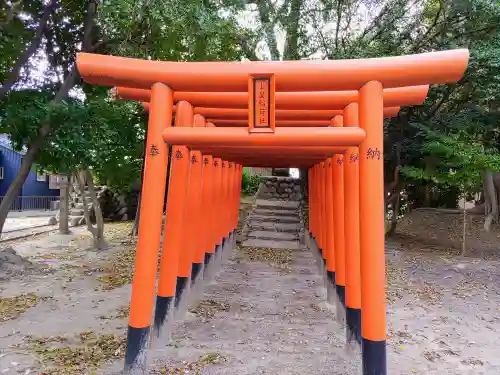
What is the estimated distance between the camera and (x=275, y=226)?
1266cm

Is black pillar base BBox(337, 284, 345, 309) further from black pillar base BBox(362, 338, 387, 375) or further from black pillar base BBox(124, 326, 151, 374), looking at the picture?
black pillar base BBox(124, 326, 151, 374)

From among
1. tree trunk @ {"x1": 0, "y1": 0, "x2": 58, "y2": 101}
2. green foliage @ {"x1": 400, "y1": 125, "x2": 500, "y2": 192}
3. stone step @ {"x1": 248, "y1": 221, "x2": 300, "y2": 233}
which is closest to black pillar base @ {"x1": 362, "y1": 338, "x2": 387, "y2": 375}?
green foliage @ {"x1": 400, "y1": 125, "x2": 500, "y2": 192}

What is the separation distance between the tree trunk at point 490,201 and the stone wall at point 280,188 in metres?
6.49

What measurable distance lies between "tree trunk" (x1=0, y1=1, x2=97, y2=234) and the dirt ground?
1533 millimetres

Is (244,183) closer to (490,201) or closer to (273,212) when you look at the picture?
(273,212)

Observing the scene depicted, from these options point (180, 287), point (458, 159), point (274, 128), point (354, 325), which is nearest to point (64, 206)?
point (180, 287)

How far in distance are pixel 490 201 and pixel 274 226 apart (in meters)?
7.45

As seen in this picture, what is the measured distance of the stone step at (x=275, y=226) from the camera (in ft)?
41.2

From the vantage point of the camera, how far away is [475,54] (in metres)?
9.01

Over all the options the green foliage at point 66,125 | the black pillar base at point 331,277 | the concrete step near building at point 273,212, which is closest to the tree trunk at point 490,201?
the concrete step near building at point 273,212

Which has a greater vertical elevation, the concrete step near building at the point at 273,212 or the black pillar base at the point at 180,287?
the concrete step near building at the point at 273,212

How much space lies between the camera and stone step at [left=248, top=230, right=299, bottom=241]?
1205 centimetres

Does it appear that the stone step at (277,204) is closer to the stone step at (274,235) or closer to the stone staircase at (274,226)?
the stone staircase at (274,226)

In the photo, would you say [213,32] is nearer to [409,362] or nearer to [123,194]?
[409,362]
